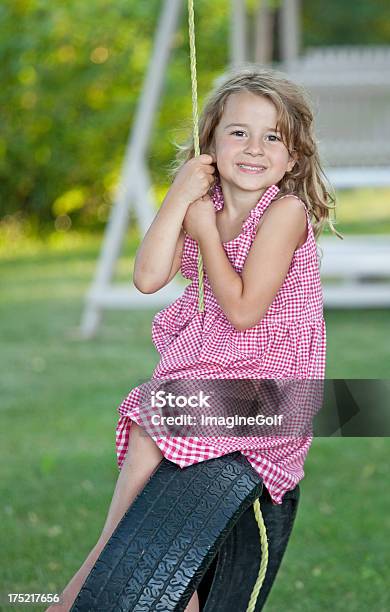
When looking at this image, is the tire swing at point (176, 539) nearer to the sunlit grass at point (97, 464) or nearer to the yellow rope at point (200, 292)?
the yellow rope at point (200, 292)

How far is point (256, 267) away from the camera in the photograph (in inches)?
86.7

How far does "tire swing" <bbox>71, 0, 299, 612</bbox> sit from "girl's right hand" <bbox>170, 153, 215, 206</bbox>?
0.07 metres

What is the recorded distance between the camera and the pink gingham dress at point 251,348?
2.21 meters

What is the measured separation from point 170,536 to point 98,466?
2102 mm

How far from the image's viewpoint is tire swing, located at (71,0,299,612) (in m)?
2.04

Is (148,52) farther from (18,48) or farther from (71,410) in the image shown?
(71,410)

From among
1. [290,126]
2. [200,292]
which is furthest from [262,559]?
[290,126]

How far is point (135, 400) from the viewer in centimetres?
229

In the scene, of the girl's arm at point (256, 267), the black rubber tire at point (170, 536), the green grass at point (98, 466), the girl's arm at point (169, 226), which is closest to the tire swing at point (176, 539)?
the black rubber tire at point (170, 536)

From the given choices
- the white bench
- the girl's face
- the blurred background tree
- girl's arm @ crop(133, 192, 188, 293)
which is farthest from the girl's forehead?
the blurred background tree

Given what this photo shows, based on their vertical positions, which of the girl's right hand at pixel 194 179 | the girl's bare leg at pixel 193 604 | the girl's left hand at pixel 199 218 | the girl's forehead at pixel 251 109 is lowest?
the girl's bare leg at pixel 193 604

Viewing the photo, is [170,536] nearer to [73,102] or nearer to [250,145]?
[250,145]

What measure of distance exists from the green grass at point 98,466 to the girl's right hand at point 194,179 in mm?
1241

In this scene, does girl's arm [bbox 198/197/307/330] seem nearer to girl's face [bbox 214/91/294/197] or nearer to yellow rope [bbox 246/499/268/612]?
girl's face [bbox 214/91/294/197]
